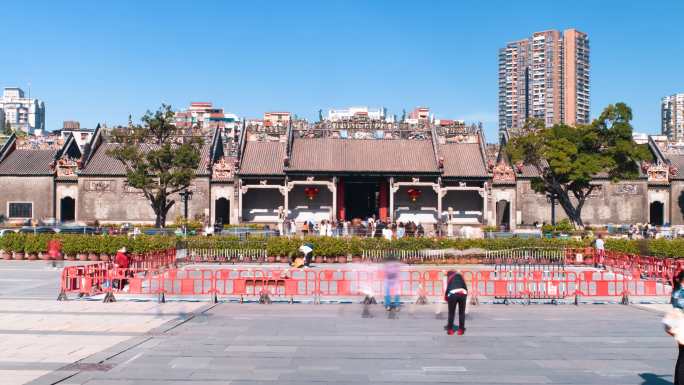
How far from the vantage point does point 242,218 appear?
48.0 metres

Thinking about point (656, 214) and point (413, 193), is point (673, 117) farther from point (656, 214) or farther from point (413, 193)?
point (413, 193)

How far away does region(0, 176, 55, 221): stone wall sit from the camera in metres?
49.2

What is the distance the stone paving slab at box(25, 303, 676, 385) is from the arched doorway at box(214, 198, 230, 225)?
107 ft

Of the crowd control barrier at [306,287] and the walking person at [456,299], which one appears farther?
the crowd control barrier at [306,287]

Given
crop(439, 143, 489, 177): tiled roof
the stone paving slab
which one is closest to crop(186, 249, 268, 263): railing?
the stone paving slab

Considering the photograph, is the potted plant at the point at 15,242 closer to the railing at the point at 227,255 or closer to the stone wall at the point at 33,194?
the railing at the point at 227,255

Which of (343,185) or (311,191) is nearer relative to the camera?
(311,191)

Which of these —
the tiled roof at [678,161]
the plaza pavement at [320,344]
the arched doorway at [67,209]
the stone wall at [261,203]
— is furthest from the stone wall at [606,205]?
the plaza pavement at [320,344]

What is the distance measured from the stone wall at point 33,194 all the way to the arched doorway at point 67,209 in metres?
0.97

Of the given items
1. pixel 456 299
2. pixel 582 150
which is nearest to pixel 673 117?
pixel 582 150

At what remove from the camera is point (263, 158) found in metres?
50.0

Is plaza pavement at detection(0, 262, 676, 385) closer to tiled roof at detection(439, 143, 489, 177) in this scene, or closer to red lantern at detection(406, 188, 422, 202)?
red lantern at detection(406, 188, 422, 202)

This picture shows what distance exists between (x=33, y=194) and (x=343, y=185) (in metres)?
21.1

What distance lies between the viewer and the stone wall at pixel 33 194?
161ft
